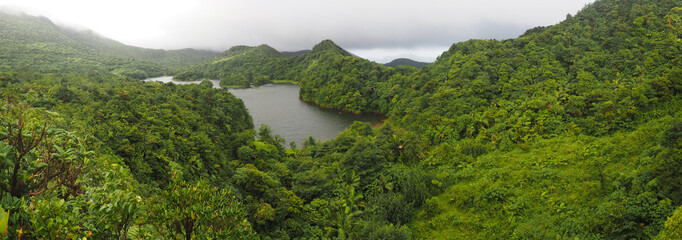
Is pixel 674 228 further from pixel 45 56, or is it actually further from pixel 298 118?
pixel 45 56

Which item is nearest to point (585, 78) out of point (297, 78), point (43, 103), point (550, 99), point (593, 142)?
point (550, 99)

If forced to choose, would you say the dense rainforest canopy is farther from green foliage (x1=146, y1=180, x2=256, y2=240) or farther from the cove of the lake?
the cove of the lake

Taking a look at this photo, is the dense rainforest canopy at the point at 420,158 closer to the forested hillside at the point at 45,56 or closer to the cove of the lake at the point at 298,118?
the cove of the lake at the point at 298,118

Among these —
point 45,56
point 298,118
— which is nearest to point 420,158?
point 298,118

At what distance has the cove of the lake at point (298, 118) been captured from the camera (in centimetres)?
4788

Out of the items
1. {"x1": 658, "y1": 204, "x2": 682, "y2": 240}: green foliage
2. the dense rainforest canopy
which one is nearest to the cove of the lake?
the dense rainforest canopy

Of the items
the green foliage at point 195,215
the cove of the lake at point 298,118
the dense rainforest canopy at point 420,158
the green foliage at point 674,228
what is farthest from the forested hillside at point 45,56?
the green foliage at point 674,228

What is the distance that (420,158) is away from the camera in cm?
2641

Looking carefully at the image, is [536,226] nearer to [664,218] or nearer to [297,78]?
[664,218]

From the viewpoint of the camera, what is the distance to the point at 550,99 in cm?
2625

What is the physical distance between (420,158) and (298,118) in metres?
35.2

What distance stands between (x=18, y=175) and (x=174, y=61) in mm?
221254

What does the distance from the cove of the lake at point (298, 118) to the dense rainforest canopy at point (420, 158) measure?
37.8 feet

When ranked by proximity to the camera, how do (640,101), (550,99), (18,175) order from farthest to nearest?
(550,99)
(640,101)
(18,175)
